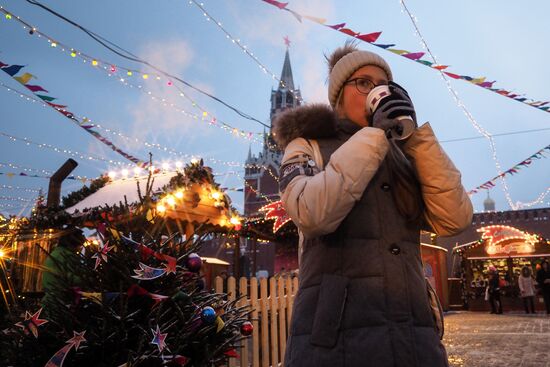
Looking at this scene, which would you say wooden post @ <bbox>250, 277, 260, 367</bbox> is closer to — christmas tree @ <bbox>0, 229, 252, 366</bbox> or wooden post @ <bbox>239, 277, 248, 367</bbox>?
wooden post @ <bbox>239, 277, 248, 367</bbox>

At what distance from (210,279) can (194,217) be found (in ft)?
38.6

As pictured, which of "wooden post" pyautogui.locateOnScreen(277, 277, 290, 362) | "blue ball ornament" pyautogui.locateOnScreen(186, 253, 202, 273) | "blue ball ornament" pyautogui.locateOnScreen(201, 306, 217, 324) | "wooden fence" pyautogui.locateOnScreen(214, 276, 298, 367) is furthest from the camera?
"wooden post" pyautogui.locateOnScreen(277, 277, 290, 362)

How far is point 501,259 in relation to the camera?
60.1 feet

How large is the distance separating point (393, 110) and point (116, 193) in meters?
8.27

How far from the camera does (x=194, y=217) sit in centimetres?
891

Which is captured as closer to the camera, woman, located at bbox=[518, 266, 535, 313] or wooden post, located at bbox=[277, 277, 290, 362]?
wooden post, located at bbox=[277, 277, 290, 362]

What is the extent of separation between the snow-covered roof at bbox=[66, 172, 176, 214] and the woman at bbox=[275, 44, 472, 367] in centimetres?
677

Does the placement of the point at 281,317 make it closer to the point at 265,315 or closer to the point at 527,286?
the point at 265,315

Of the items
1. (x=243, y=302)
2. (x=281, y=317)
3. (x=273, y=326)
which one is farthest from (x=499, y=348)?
(x=243, y=302)

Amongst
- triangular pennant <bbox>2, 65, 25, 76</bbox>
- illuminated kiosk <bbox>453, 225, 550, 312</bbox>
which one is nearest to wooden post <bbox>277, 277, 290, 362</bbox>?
triangular pennant <bbox>2, 65, 25, 76</bbox>

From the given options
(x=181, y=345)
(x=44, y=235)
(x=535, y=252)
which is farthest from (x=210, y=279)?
(x=181, y=345)

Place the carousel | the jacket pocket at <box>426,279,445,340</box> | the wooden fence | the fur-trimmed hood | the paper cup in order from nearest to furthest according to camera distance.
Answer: the paper cup, the jacket pocket at <box>426,279,445,340</box>, the fur-trimmed hood, the wooden fence, the carousel

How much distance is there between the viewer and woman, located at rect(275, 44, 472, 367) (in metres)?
1.36

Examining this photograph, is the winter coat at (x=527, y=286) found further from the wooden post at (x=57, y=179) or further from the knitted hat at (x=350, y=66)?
the knitted hat at (x=350, y=66)
